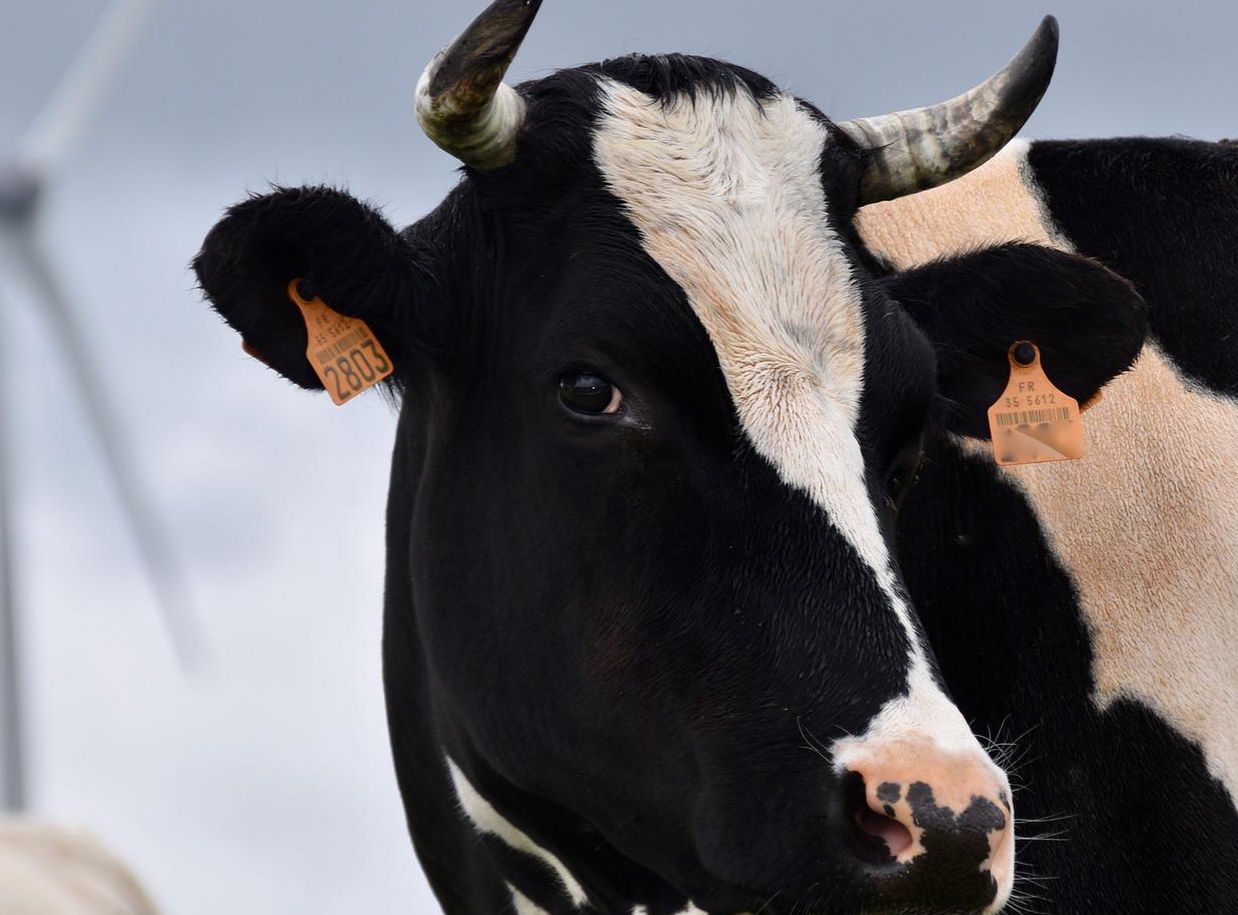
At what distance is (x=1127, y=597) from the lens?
7098 mm

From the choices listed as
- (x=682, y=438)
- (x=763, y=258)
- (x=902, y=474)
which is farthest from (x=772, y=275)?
(x=902, y=474)

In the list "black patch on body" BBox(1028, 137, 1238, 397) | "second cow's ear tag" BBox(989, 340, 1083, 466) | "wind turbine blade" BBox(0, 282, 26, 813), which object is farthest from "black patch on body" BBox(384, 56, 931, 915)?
"wind turbine blade" BBox(0, 282, 26, 813)

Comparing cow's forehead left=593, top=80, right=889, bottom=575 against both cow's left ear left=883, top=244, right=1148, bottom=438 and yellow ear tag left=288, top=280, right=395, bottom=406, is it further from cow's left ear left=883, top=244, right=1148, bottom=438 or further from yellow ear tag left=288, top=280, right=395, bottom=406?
yellow ear tag left=288, top=280, right=395, bottom=406

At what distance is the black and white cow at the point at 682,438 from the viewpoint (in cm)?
556

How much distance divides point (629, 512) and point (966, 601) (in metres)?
1.75

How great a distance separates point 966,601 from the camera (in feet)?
23.7

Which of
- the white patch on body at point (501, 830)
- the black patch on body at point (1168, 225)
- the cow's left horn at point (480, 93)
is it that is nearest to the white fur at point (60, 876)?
the white patch on body at point (501, 830)

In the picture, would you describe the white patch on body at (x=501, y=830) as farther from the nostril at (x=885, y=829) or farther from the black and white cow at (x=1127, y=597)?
the nostril at (x=885, y=829)

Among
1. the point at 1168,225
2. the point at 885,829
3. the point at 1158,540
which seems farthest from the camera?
the point at 1168,225

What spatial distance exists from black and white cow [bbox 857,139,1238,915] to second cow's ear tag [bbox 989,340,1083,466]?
10.3 inches

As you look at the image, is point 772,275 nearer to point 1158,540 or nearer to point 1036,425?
point 1036,425

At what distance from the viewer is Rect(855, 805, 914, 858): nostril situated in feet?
17.3

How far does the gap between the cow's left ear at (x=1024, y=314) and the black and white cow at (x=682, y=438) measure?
0.04 feet

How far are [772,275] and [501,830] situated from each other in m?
2.40
